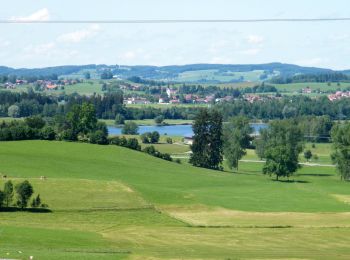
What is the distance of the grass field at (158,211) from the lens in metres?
55.6

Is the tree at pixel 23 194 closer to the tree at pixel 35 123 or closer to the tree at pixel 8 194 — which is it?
the tree at pixel 8 194

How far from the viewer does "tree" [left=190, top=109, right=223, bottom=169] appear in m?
126

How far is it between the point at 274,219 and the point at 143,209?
34.6 feet

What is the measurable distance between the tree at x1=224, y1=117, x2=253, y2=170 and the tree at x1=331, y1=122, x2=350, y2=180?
1460 centimetres

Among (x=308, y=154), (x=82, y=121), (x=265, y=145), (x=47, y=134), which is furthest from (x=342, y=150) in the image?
(x=47, y=134)

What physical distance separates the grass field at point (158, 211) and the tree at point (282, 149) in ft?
6.34

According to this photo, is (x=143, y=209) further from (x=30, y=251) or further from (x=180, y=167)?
(x=180, y=167)

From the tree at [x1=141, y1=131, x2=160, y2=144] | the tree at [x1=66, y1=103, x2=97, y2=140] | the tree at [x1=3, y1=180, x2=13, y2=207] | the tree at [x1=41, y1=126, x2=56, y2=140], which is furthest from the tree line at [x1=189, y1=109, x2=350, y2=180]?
the tree at [x1=3, y1=180, x2=13, y2=207]

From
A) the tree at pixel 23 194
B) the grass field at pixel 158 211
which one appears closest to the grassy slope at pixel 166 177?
the grass field at pixel 158 211

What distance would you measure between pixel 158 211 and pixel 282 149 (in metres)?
39.5

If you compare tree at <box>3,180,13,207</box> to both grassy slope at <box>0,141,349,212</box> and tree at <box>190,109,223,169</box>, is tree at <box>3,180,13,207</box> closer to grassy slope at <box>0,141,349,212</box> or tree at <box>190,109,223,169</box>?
grassy slope at <box>0,141,349,212</box>

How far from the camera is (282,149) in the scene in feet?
364

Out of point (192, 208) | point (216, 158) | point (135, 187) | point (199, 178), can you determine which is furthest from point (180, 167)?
point (192, 208)

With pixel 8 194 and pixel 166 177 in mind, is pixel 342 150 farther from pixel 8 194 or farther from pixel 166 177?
pixel 8 194
